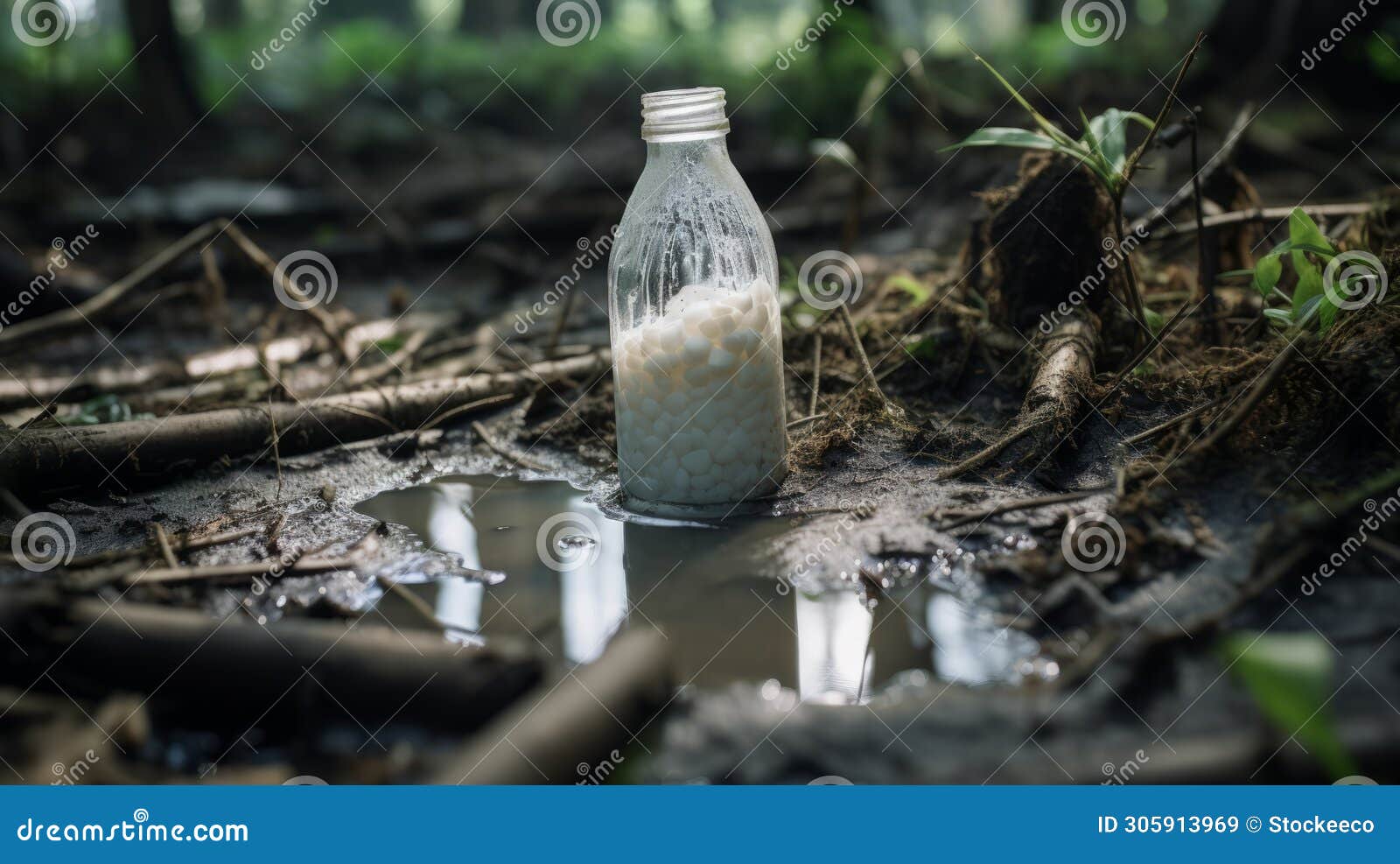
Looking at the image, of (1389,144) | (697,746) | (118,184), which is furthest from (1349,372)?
(118,184)

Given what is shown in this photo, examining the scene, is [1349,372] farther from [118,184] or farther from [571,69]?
[571,69]

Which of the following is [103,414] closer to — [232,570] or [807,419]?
[232,570]

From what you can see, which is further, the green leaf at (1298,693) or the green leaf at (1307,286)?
the green leaf at (1307,286)

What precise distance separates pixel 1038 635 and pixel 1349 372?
1.11 meters

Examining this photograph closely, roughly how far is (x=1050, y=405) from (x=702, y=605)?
1133mm

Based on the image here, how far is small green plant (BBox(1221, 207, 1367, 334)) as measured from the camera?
2553 mm
